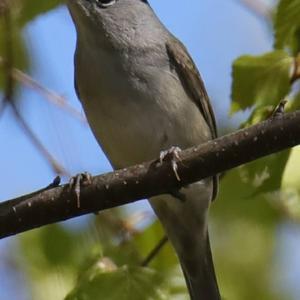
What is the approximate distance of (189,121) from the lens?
10.1 feet

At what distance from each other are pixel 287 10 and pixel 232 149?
2.20ft

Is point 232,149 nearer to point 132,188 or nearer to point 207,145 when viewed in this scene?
point 207,145

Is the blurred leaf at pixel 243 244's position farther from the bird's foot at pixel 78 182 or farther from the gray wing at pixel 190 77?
the bird's foot at pixel 78 182

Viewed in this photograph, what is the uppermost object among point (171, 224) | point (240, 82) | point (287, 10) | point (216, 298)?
point (287, 10)

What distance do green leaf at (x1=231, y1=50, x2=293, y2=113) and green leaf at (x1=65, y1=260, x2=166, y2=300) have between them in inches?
25.6

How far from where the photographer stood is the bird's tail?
10.3ft

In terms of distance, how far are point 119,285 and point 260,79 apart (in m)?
0.82

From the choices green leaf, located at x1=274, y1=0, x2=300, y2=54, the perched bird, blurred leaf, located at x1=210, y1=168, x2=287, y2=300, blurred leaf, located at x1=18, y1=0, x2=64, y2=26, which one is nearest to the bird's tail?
the perched bird

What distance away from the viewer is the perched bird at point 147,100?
2.93 m

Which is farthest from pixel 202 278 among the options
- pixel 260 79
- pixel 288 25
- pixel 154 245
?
pixel 288 25

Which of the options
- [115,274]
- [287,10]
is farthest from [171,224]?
[287,10]

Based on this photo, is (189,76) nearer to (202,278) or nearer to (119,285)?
(202,278)

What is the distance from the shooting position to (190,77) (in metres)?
3.15

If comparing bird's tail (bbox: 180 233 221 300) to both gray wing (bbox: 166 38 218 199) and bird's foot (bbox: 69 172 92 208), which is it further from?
bird's foot (bbox: 69 172 92 208)
